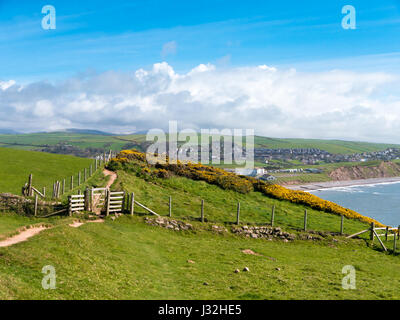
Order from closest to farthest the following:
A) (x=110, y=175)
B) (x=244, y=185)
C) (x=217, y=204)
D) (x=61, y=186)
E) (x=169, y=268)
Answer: (x=169, y=268)
(x=61, y=186)
(x=217, y=204)
(x=110, y=175)
(x=244, y=185)

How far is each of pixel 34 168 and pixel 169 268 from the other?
38302 mm

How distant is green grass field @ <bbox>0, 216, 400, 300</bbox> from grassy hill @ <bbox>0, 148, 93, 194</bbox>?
48.5 feet

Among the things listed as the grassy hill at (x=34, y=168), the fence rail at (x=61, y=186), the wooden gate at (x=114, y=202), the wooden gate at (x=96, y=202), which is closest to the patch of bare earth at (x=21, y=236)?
the wooden gate at (x=96, y=202)

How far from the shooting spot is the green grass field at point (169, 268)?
13719 mm

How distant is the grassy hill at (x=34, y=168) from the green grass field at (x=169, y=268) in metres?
14.8

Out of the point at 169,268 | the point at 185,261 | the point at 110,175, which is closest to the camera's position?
the point at 169,268

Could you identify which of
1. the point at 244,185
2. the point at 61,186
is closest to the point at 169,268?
the point at 61,186

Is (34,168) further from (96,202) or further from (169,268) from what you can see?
(169,268)

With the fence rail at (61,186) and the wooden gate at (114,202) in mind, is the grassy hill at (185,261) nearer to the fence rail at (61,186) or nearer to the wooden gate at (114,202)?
the wooden gate at (114,202)

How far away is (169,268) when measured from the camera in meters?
18.9

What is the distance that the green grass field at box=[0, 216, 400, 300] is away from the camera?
45.0 ft
